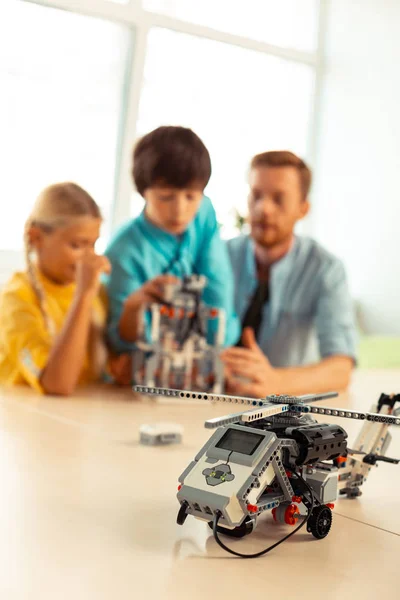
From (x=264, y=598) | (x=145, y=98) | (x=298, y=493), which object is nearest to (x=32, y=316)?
(x=298, y=493)

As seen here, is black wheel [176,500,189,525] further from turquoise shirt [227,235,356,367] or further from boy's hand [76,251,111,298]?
turquoise shirt [227,235,356,367]

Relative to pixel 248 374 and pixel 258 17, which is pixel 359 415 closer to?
pixel 248 374

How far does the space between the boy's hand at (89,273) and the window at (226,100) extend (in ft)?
4.72

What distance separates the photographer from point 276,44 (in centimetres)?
373

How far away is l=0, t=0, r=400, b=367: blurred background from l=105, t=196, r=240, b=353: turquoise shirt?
94cm

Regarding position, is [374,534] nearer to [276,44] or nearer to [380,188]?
[380,188]

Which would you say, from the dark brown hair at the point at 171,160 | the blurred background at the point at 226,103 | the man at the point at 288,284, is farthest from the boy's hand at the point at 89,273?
the blurred background at the point at 226,103

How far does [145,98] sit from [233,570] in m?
2.85

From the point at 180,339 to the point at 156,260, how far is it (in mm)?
243

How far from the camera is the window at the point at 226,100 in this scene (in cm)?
328

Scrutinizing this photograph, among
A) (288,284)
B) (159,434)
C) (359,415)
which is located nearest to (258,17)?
(288,284)

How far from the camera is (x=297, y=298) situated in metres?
1.94

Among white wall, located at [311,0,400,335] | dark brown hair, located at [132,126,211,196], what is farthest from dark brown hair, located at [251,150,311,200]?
white wall, located at [311,0,400,335]

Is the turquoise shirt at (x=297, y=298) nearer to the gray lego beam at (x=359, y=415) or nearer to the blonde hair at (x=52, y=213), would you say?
the blonde hair at (x=52, y=213)
